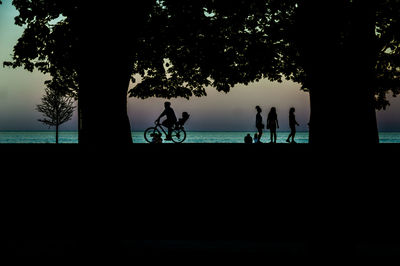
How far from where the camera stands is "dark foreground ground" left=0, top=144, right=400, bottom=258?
12.1 ft

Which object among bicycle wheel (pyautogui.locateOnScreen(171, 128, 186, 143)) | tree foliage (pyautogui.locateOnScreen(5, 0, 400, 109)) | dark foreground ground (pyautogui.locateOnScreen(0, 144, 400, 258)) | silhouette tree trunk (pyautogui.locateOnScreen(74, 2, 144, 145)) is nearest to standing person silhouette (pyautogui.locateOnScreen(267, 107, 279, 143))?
tree foliage (pyautogui.locateOnScreen(5, 0, 400, 109))

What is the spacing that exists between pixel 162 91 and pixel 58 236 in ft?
51.1

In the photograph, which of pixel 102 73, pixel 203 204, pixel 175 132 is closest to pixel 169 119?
pixel 175 132

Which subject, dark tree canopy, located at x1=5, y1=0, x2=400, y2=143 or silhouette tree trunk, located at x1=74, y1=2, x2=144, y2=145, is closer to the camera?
silhouette tree trunk, located at x1=74, y1=2, x2=144, y2=145

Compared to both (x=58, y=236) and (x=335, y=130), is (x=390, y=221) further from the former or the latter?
(x=58, y=236)

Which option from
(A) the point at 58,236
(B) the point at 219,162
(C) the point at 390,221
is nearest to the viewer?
(A) the point at 58,236

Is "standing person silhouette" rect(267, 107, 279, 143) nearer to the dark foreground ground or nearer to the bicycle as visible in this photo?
the bicycle

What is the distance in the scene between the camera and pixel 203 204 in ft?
23.0

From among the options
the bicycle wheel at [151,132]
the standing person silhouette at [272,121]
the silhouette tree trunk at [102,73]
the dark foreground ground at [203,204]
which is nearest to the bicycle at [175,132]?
the bicycle wheel at [151,132]

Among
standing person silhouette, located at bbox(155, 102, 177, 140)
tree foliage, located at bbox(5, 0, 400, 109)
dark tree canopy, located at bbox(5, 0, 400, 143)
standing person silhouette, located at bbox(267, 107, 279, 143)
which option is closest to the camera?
dark tree canopy, located at bbox(5, 0, 400, 143)

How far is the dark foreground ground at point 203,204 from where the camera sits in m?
3.68

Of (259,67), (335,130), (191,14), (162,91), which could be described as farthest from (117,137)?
(162,91)

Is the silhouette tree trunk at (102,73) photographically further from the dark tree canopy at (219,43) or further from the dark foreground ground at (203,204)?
the dark tree canopy at (219,43)

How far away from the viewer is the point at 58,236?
5750 mm
